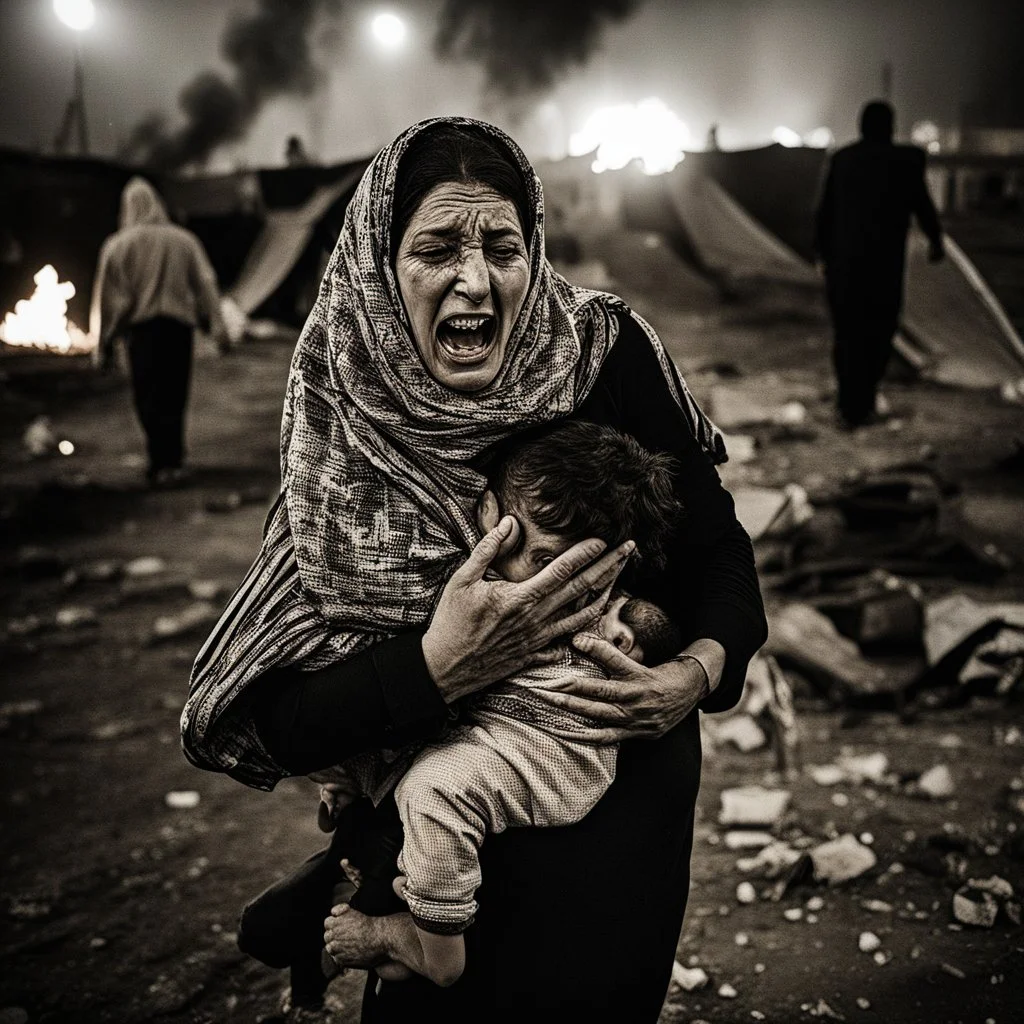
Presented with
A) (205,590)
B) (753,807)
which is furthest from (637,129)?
(753,807)

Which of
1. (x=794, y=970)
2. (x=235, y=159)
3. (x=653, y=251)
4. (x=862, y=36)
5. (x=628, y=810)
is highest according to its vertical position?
(x=862, y=36)

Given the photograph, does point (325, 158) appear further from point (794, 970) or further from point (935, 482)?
point (794, 970)

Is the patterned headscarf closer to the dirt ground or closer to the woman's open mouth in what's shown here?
the woman's open mouth

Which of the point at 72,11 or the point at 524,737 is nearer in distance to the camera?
the point at 524,737

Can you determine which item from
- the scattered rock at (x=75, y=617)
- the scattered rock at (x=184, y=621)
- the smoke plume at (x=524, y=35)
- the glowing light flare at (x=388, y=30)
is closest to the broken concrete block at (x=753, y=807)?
the scattered rock at (x=184, y=621)

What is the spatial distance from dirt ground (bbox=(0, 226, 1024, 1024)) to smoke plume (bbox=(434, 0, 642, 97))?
108 ft

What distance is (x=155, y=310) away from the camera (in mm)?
7762

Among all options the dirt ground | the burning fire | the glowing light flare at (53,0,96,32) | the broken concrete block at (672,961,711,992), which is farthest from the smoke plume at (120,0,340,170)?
the broken concrete block at (672,961,711,992)

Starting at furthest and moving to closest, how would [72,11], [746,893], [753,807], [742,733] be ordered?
1. [72,11]
2. [742,733]
3. [753,807]
4. [746,893]

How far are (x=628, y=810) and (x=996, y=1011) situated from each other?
1697 mm

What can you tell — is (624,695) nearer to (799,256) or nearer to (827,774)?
(827,774)

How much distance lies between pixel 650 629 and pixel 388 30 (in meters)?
39.9

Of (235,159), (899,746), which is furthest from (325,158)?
(899,746)

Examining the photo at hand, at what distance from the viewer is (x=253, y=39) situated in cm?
3662
